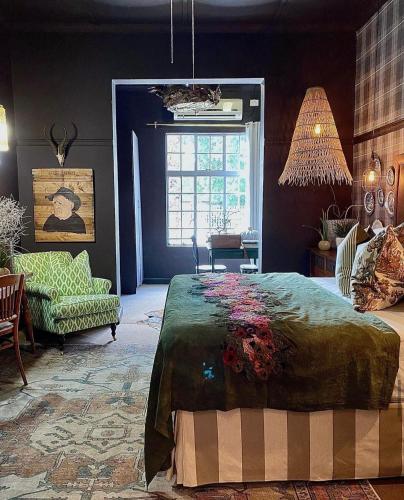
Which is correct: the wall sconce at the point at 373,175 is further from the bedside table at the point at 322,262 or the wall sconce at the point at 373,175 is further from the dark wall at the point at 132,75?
the bedside table at the point at 322,262

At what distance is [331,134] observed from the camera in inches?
147

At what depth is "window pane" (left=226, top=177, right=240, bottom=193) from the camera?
25.7 feet

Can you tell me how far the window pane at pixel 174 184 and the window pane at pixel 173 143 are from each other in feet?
1.65

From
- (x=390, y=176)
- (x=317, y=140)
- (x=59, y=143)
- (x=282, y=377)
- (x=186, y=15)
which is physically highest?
(x=186, y=15)

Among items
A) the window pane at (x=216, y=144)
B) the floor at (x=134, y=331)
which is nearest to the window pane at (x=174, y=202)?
the window pane at (x=216, y=144)

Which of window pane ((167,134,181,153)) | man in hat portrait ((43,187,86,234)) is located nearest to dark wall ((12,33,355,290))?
man in hat portrait ((43,187,86,234))

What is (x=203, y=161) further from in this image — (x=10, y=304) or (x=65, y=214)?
(x=10, y=304)

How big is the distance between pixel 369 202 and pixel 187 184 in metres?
4.06

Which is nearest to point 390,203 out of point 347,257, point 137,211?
point 347,257

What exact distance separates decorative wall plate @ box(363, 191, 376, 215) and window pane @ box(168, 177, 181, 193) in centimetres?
402

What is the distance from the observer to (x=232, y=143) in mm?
7766

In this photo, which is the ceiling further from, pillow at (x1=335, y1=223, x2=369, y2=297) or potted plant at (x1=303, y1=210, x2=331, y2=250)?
pillow at (x1=335, y1=223, x2=369, y2=297)

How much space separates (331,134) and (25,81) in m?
3.42

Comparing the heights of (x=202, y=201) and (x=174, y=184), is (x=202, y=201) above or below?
below
